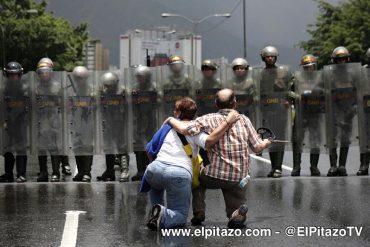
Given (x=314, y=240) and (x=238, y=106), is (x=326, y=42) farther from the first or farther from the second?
(x=314, y=240)

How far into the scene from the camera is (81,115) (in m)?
15.1

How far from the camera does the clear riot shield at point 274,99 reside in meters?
15.0

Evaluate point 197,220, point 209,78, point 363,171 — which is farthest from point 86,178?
point 197,220

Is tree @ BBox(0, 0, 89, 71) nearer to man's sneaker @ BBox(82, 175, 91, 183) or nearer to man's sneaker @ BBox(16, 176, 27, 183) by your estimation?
man's sneaker @ BBox(16, 176, 27, 183)

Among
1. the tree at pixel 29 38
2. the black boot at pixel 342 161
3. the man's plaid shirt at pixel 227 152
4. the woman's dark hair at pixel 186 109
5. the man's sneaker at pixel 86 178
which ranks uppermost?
the tree at pixel 29 38

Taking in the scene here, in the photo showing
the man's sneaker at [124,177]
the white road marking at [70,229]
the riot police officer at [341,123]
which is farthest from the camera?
the riot police officer at [341,123]

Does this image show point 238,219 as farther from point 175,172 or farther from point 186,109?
point 186,109

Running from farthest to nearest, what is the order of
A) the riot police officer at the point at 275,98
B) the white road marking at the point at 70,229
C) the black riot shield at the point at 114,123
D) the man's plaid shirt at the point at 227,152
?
the black riot shield at the point at 114,123, the riot police officer at the point at 275,98, the man's plaid shirt at the point at 227,152, the white road marking at the point at 70,229

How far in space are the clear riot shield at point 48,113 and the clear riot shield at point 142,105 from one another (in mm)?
1205

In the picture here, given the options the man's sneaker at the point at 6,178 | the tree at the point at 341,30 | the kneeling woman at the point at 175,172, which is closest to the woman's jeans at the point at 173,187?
the kneeling woman at the point at 175,172

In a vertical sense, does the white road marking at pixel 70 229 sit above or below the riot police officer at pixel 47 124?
below

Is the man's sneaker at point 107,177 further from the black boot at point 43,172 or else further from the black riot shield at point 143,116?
the black boot at point 43,172

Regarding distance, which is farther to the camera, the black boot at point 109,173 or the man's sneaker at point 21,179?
the black boot at point 109,173

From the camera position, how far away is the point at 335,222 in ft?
32.0
